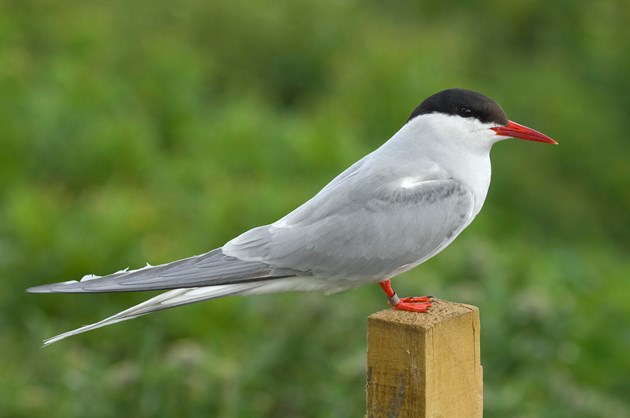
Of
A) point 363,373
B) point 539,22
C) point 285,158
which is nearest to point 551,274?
point 285,158

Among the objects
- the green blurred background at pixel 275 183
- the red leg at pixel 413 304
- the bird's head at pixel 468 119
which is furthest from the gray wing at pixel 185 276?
the green blurred background at pixel 275 183

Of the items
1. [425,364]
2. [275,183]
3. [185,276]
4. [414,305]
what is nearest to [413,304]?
[414,305]

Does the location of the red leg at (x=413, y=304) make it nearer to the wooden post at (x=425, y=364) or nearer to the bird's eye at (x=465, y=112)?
the wooden post at (x=425, y=364)

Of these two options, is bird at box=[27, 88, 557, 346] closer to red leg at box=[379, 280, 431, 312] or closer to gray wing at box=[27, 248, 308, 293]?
gray wing at box=[27, 248, 308, 293]

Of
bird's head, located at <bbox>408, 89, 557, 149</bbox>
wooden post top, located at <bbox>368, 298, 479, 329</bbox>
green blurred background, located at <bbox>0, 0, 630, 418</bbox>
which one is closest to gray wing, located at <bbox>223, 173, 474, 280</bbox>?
bird's head, located at <bbox>408, 89, 557, 149</bbox>

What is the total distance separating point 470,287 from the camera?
5656mm

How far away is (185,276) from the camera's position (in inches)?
112

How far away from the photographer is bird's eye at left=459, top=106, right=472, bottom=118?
3127 mm

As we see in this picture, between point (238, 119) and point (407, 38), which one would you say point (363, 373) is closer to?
point (238, 119)

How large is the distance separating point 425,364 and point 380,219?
0.62 meters

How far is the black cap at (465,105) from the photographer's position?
312 cm

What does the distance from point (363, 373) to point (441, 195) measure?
151cm

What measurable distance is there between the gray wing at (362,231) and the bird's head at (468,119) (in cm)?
17

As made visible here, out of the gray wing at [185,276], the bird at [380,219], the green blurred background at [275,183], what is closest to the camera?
the gray wing at [185,276]
